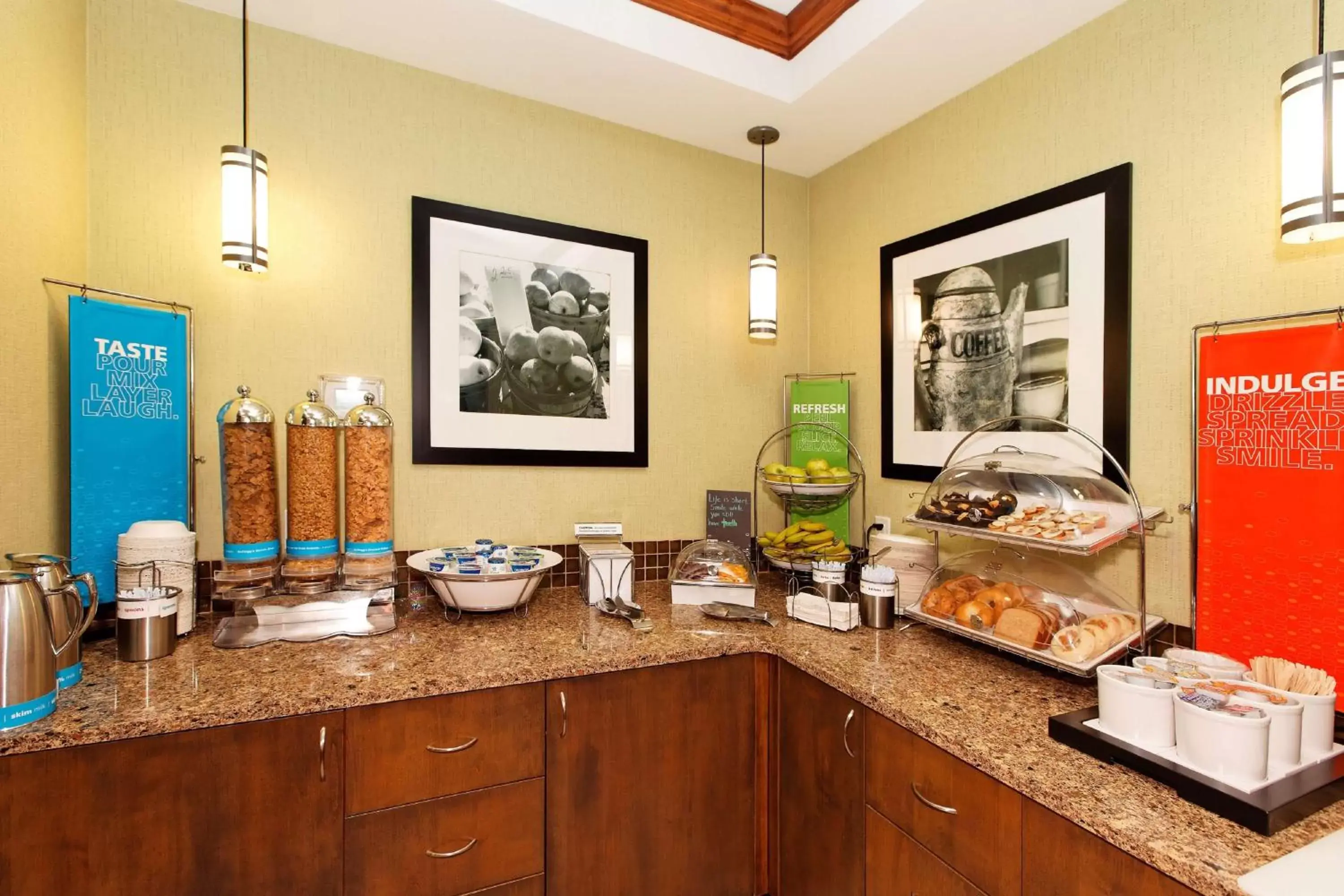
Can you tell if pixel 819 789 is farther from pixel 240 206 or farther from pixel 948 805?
pixel 240 206

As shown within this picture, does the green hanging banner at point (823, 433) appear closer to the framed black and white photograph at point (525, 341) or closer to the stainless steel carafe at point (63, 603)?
the framed black and white photograph at point (525, 341)

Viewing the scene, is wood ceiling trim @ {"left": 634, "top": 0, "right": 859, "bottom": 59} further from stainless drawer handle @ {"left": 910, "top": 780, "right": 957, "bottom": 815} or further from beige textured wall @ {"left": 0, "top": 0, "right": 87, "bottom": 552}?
stainless drawer handle @ {"left": 910, "top": 780, "right": 957, "bottom": 815}

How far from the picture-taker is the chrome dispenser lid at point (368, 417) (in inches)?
74.5

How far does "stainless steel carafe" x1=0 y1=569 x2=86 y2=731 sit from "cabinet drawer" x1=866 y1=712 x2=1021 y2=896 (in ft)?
5.60

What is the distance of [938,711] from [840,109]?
6.64 feet

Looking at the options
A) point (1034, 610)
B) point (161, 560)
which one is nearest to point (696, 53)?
point (1034, 610)

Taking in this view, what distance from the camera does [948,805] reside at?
130 centimetres

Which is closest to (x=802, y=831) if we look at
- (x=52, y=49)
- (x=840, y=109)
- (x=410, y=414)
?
(x=410, y=414)

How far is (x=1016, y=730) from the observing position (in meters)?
1.29

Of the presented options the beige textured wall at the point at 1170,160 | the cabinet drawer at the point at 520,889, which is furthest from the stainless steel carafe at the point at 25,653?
the beige textured wall at the point at 1170,160

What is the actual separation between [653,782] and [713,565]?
0.74m

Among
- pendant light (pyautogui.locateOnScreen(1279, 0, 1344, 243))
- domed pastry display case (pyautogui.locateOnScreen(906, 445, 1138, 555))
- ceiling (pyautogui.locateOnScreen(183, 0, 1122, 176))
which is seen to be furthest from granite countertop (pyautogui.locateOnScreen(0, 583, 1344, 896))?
ceiling (pyautogui.locateOnScreen(183, 0, 1122, 176))

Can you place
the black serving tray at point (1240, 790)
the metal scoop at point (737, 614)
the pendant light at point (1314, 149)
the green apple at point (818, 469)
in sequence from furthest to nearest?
the green apple at point (818, 469) → the metal scoop at point (737, 614) → the pendant light at point (1314, 149) → the black serving tray at point (1240, 790)

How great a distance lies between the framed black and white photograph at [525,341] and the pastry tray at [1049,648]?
A: 1205 millimetres
